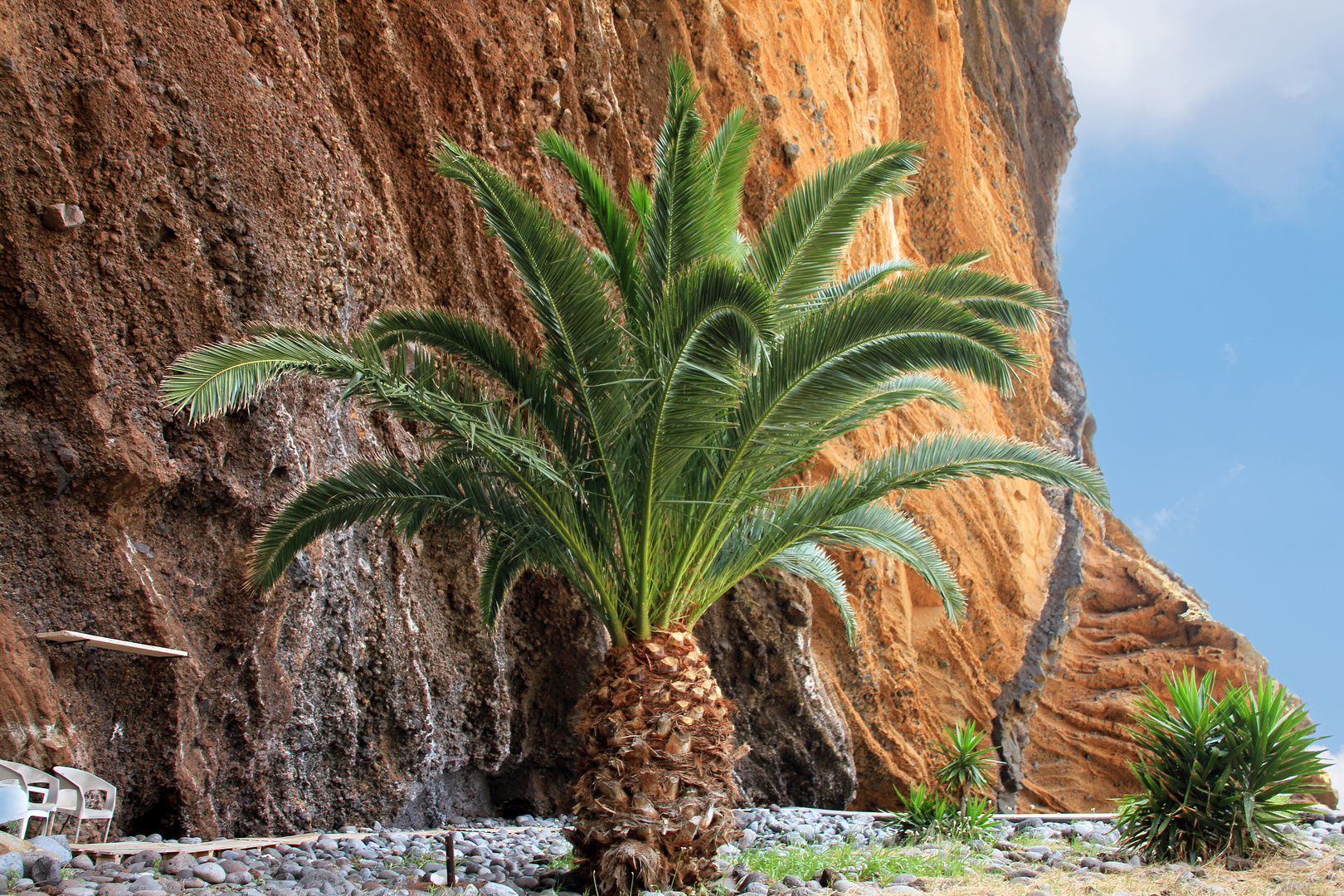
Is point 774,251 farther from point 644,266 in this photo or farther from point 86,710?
point 86,710

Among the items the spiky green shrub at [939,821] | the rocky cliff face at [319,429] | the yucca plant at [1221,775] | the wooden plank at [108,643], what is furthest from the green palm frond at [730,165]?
the spiky green shrub at [939,821]

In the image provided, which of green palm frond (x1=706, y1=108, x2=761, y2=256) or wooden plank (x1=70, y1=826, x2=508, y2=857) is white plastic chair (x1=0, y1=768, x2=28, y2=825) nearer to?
wooden plank (x1=70, y1=826, x2=508, y2=857)

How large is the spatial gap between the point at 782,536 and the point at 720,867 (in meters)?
2.33

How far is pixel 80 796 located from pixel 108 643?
37.4 inches

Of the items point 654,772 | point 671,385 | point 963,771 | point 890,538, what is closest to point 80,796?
point 654,772

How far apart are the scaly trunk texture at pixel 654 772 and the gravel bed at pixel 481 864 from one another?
1.32 ft

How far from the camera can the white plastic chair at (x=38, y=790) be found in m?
5.15

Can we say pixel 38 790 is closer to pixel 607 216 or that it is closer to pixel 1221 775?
pixel 607 216

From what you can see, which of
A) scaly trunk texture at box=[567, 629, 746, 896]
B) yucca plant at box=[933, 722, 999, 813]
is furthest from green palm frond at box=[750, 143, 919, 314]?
yucca plant at box=[933, 722, 999, 813]

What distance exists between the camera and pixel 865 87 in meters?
16.0

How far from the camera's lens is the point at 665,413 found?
592 centimetres

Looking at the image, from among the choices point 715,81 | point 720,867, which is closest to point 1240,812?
point 720,867

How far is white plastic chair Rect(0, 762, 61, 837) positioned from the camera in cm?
515

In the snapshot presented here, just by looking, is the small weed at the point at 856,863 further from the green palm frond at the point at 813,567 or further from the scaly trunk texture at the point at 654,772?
the green palm frond at the point at 813,567
